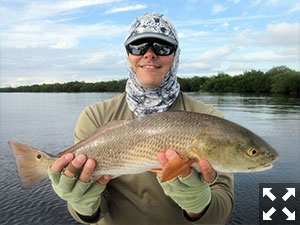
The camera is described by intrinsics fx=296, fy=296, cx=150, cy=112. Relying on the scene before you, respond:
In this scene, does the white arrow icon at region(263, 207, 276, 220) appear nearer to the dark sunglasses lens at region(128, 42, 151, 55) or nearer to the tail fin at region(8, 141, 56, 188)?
the dark sunglasses lens at region(128, 42, 151, 55)

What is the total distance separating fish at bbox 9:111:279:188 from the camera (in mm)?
2588

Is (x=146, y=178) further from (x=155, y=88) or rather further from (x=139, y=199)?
(x=155, y=88)

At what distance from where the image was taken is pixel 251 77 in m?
105

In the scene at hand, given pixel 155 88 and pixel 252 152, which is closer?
pixel 252 152

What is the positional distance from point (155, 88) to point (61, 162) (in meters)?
1.41

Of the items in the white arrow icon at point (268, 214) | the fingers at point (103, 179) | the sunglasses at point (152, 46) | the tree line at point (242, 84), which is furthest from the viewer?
the tree line at point (242, 84)

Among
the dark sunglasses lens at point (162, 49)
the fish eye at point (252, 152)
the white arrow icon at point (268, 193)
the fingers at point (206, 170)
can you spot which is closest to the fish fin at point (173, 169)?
the fingers at point (206, 170)

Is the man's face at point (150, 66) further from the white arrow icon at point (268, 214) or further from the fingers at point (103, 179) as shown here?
the white arrow icon at point (268, 214)

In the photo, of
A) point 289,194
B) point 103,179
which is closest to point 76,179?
point 103,179

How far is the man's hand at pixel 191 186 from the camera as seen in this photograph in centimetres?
253

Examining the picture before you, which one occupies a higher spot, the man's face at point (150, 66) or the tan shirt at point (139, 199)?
the man's face at point (150, 66)

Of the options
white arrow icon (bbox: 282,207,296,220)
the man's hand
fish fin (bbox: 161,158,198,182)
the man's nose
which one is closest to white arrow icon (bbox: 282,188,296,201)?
white arrow icon (bbox: 282,207,296,220)

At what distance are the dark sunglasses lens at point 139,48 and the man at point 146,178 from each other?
0.04 ft

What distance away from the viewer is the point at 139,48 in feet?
10.8
